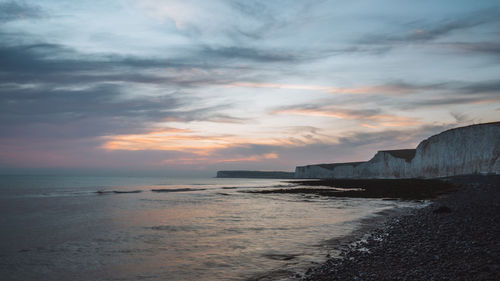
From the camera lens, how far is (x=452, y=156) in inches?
3002

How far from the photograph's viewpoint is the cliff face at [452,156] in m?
64.9

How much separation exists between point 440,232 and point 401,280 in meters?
7.33

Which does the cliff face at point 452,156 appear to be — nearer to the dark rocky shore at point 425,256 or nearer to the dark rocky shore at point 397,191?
the dark rocky shore at point 397,191

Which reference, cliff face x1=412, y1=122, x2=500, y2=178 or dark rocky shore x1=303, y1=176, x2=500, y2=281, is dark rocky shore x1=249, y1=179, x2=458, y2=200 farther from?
dark rocky shore x1=303, y1=176, x2=500, y2=281

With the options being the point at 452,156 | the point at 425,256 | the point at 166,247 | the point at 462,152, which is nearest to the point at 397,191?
the point at 462,152

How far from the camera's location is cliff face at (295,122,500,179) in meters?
64.9

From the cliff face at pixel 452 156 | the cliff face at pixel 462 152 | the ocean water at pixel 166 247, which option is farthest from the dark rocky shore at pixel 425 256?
the cliff face at pixel 452 156

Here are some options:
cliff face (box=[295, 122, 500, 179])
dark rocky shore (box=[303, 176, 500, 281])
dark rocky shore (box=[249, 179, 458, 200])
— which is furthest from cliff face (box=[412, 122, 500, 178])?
dark rocky shore (box=[303, 176, 500, 281])

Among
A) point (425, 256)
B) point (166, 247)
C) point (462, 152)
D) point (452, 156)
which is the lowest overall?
point (166, 247)

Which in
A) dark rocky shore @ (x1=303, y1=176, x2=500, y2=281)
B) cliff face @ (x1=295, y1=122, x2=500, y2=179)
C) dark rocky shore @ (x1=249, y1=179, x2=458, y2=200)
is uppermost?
cliff face @ (x1=295, y1=122, x2=500, y2=179)

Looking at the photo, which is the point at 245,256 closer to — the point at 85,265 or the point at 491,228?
the point at 85,265

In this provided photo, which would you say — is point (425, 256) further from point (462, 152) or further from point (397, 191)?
point (462, 152)

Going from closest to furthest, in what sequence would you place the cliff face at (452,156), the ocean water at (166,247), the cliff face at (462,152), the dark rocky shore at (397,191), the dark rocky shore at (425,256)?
the dark rocky shore at (425,256), the ocean water at (166,247), the dark rocky shore at (397,191), the cliff face at (462,152), the cliff face at (452,156)

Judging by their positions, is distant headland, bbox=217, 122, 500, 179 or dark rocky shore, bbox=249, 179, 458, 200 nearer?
dark rocky shore, bbox=249, 179, 458, 200
